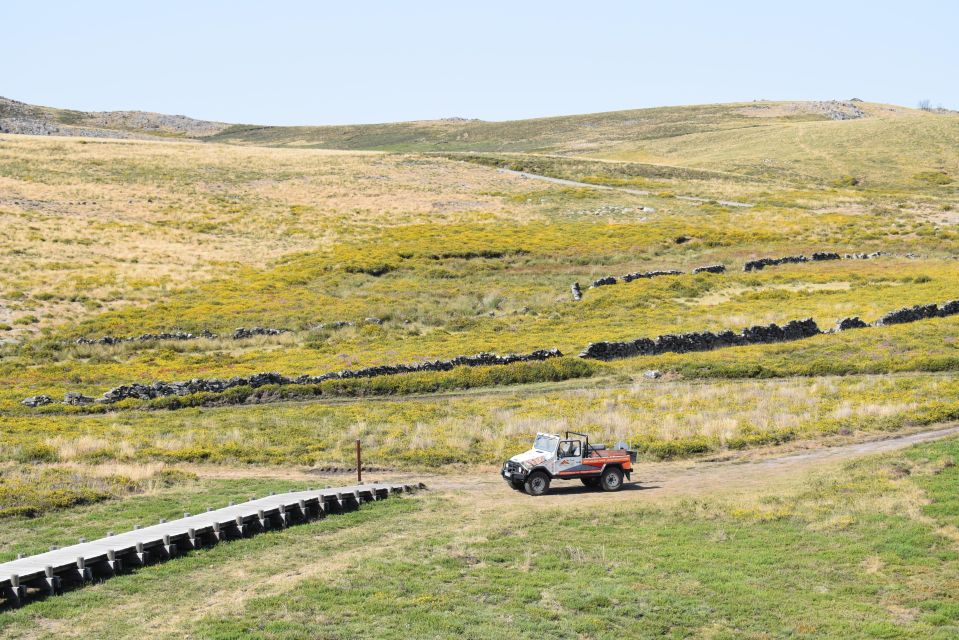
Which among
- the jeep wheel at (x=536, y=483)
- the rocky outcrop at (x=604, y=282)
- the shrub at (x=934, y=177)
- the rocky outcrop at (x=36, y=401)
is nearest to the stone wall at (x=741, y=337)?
the rocky outcrop at (x=604, y=282)

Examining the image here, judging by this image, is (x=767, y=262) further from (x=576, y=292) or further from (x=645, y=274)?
(x=576, y=292)

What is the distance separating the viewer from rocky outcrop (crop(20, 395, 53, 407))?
4022 cm

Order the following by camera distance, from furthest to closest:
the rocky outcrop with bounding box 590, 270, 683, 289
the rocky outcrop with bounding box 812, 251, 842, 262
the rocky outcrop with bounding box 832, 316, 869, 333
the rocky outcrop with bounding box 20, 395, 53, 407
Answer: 1. the rocky outcrop with bounding box 812, 251, 842, 262
2. the rocky outcrop with bounding box 590, 270, 683, 289
3. the rocky outcrop with bounding box 832, 316, 869, 333
4. the rocky outcrop with bounding box 20, 395, 53, 407

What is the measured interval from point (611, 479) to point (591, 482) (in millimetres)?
658

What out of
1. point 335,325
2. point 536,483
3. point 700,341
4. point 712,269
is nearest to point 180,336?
point 335,325

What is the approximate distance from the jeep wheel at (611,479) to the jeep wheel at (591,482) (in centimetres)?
21

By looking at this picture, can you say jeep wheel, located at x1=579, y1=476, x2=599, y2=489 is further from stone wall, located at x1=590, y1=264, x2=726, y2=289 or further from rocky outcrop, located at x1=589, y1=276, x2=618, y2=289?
rocky outcrop, located at x1=589, y1=276, x2=618, y2=289

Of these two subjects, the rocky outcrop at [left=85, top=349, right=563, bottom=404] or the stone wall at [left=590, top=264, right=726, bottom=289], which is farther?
the stone wall at [left=590, top=264, right=726, bottom=289]

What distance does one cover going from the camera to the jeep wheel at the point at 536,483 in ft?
87.1

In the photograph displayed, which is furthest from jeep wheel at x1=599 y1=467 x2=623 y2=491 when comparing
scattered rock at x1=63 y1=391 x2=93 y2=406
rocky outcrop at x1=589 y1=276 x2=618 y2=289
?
rocky outcrop at x1=589 y1=276 x2=618 y2=289

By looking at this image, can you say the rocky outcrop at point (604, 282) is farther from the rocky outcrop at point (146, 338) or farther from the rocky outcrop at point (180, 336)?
the rocky outcrop at point (146, 338)

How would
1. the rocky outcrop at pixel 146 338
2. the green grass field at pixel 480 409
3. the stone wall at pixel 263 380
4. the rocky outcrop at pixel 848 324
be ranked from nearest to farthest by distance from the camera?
the green grass field at pixel 480 409 < the stone wall at pixel 263 380 < the rocky outcrop at pixel 848 324 < the rocky outcrop at pixel 146 338

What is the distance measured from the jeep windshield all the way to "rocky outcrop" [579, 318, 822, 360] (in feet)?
62.5

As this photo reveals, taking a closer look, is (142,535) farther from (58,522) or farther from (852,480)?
(852,480)
